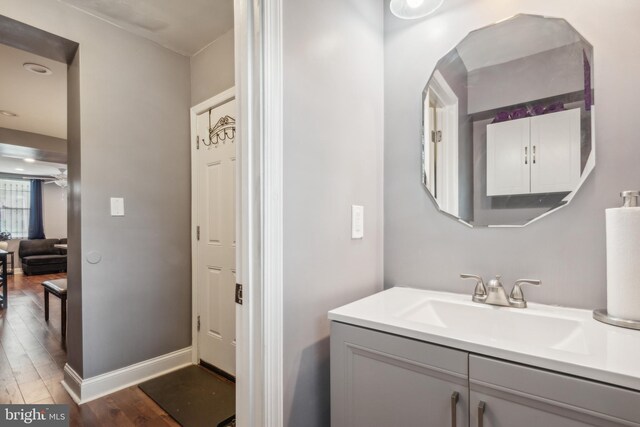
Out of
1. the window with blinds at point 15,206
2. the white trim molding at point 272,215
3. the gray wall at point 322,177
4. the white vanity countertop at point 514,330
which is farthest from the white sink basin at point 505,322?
the window with blinds at point 15,206

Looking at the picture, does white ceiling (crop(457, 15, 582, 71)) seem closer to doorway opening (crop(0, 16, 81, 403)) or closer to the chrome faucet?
the chrome faucet

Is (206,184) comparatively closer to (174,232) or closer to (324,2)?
(174,232)

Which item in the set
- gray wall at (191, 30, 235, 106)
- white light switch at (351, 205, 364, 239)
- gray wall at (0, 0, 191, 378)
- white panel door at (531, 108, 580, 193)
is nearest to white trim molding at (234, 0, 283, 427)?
white light switch at (351, 205, 364, 239)

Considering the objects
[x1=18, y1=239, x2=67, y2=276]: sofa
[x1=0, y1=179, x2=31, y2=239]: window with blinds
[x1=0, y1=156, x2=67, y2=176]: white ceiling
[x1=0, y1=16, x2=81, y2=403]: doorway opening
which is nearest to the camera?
[x1=0, y1=16, x2=81, y2=403]: doorway opening

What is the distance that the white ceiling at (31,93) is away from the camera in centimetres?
258

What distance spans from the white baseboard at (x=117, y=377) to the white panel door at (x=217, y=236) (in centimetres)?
22

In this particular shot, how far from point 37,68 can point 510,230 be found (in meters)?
3.91

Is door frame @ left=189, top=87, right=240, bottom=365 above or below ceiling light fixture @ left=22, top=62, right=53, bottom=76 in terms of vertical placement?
below

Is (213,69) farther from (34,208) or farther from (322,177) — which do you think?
(34,208)

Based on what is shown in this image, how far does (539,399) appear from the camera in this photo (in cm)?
66

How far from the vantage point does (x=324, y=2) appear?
1.18 meters

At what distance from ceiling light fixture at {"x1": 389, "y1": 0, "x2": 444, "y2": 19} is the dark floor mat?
7.24 ft

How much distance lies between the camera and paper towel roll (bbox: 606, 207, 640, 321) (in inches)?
33.4

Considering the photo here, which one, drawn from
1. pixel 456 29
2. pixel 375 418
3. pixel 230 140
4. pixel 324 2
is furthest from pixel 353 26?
pixel 375 418
